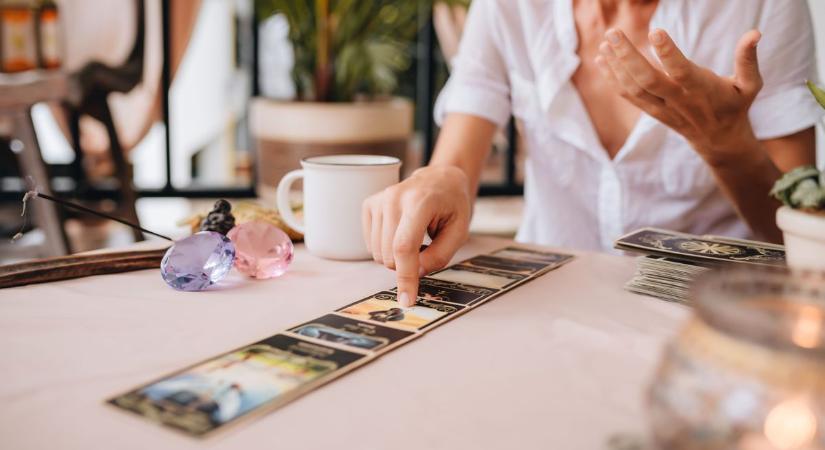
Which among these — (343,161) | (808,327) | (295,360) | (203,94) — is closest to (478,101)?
(343,161)

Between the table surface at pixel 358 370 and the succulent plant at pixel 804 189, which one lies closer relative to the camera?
the table surface at pixel 358 370

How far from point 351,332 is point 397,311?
7 centimetres

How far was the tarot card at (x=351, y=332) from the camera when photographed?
486mm

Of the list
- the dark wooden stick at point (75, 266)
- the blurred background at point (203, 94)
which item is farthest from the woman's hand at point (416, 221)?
the blurred background at point (203, 94)

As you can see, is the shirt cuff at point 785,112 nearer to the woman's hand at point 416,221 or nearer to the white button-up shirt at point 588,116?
the white button-up shirt at point 588,116

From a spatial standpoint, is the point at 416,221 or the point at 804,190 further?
the point at 416,221

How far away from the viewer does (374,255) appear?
0.70 metres

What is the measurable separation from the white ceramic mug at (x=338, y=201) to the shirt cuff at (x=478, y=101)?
1.36 ft

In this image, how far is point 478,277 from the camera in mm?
685

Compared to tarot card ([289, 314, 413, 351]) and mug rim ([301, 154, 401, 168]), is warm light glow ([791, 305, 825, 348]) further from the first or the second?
mug rim ([301, 154, 401, 168])

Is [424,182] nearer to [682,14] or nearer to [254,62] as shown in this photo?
[682,14]

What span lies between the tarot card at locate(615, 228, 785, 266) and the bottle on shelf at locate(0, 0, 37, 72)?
250 cm

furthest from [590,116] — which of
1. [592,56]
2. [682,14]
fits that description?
[682,14]

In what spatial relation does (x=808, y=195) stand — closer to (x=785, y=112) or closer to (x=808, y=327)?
(x=808, y=327)
